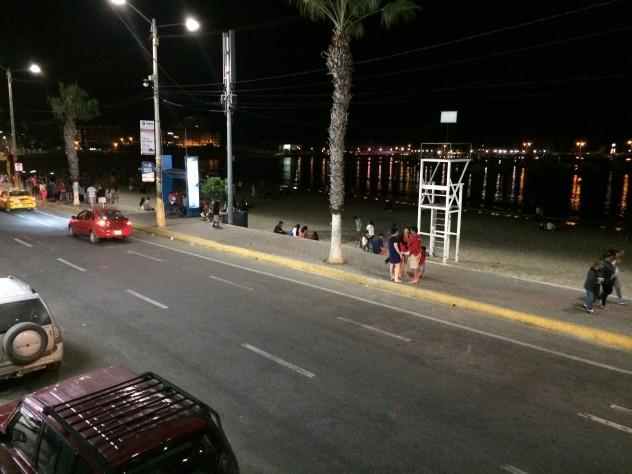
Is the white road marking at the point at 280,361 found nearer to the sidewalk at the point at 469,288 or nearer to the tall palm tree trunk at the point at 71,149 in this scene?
the sidewalk at the point at 469,288

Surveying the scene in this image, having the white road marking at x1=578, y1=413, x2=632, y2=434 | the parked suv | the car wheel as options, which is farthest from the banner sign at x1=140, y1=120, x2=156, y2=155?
the white road marking at x1=578, y1=413, x2=632, y2=434

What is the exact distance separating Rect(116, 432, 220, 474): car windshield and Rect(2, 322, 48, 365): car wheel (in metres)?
4.50

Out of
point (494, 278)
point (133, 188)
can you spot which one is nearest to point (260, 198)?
point (133, 188)

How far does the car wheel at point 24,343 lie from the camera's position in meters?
7.20

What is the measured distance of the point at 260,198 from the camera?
4975 cm

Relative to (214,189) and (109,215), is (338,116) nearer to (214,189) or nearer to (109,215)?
(109,215)

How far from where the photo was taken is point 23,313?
7.61m

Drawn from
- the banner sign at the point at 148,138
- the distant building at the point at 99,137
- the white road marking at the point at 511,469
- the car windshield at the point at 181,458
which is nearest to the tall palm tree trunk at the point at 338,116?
the white road marking at the point at 511,469

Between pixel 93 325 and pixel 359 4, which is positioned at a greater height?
pixel 359 4

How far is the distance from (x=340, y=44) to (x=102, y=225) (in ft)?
38.1

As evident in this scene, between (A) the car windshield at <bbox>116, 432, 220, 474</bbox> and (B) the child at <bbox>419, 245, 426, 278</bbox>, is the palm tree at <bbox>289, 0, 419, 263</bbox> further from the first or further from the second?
(A) the car windshield at <bbox>116, 432, 220, 474</bbox>

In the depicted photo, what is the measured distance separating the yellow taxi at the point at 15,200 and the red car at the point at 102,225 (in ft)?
40.0

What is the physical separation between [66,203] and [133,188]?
1556 centimetres

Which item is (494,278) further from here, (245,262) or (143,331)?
(143,331)
